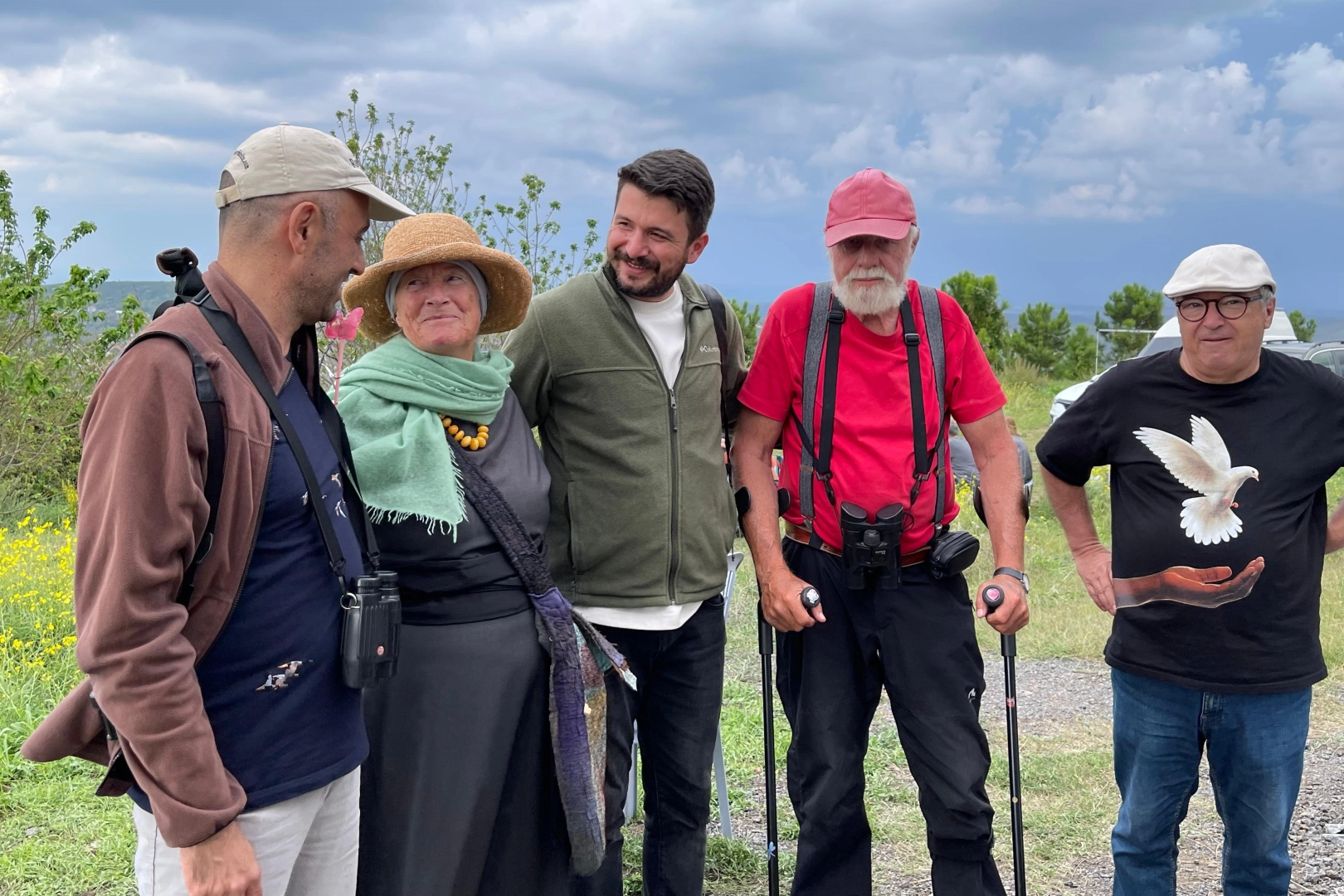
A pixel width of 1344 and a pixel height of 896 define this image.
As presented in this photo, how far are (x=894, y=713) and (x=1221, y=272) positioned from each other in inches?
58.2

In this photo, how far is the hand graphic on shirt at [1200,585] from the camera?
2908 mm

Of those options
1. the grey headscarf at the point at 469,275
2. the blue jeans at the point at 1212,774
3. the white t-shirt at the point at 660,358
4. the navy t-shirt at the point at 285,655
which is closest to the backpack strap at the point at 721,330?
the white t-shirt at the point at 660,358

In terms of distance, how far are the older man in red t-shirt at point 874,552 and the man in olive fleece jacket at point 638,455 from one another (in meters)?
0.27

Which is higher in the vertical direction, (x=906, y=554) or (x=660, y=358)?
(x=660, y=358)

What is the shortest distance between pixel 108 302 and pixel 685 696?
31.4ft

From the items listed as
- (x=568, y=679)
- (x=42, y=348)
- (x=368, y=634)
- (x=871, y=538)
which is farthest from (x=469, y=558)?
(x=42, y=348)

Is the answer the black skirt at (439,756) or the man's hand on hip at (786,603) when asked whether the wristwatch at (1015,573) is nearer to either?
the man's hand on hip at (786,603)

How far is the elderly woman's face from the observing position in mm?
2613

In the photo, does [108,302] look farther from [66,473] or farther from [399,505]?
[399,505]

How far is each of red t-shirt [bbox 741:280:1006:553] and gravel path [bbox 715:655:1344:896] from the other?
1.51m

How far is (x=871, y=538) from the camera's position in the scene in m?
3.03

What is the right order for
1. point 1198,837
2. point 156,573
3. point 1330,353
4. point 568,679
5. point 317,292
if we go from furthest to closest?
point 1330,353
point 1198,837
point 568,679
point 317,292
point 156,573

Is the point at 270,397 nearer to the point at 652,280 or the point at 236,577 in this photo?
the point at 236,577

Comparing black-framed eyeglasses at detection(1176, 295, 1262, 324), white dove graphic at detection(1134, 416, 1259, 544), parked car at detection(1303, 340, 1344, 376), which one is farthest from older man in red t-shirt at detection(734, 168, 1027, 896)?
parked car at detection(1303, 340, 1344, 376)
